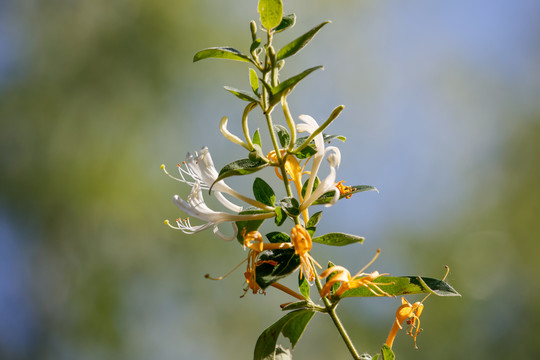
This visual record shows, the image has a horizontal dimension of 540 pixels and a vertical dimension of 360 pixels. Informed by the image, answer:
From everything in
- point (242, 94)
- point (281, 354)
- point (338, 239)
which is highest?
point (242, 94)

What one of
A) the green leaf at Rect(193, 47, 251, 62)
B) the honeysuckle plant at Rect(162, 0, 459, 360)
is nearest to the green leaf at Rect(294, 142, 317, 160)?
the honeysuckle plant at Rect(162, 0, 459, 360)

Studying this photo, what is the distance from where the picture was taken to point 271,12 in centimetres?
47

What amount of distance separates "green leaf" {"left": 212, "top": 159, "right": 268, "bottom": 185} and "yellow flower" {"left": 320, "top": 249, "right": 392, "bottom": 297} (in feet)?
0.35

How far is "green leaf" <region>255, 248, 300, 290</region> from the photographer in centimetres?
46

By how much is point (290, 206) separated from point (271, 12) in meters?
0.17

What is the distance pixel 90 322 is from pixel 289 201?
4.64m

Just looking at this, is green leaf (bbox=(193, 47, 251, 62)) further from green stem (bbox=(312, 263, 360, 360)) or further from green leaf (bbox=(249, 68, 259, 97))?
green stem (bbox=(312, 263, 360, 360))

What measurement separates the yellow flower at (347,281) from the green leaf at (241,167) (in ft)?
0.35

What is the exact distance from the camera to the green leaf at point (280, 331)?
49 centimetres

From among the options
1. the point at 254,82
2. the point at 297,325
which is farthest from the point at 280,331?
the point at 254,82

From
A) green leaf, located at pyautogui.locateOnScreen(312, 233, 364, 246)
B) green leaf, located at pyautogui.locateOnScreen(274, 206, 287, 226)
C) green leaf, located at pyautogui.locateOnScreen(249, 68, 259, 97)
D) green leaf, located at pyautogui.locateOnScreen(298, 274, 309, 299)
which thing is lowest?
green leaf, located at pyautogui.locateOnScreen(298, 274, 309, 299)

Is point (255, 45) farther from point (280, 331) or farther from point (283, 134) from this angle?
point (280, 331)

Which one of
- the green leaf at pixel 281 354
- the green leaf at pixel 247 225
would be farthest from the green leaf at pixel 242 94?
the green leaf at pixel 281 354


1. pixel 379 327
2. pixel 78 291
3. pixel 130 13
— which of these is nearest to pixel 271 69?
pixel 379 327
